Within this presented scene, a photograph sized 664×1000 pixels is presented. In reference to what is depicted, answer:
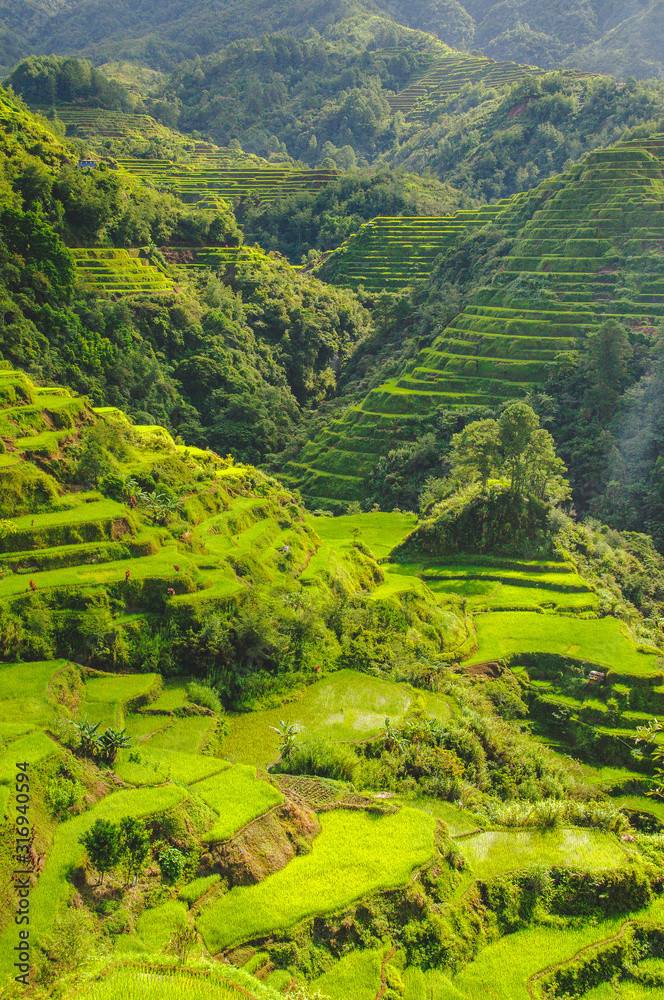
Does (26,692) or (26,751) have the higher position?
(26,751)

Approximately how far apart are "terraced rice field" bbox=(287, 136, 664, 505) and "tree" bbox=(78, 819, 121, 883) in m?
36.6

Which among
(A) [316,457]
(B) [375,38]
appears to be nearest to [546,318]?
(A) [316,457]

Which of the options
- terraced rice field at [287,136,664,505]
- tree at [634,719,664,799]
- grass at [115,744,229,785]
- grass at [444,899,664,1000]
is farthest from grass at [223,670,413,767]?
terraced rice field at [287,136,664,505]

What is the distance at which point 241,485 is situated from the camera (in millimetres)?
29109

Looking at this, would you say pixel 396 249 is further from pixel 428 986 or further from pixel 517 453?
pixel 428 986

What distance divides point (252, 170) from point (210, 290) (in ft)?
168

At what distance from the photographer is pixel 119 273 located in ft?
164

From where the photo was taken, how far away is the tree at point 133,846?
11594 mm

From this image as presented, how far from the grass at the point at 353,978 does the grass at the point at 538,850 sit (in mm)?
2649

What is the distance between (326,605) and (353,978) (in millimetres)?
11778

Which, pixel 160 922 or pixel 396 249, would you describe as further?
pixel 396 249

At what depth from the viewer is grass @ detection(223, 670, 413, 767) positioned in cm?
1691

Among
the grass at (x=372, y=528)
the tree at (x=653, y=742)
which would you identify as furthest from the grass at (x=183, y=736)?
the grass at (x=372, y=528)

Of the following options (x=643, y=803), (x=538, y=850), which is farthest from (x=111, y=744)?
(x=643, y=803)
